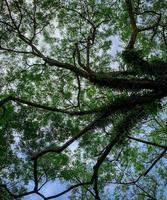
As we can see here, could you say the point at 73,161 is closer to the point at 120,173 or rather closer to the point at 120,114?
the point at 120,173

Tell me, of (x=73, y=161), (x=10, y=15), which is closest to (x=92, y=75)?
(x=10, y=15)

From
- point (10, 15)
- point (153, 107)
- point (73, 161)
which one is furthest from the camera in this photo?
point (73, 161)

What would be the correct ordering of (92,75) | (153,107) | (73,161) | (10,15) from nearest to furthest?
1. (153,107)
2. (92,75)
3. (10,15)
4. (73,161)

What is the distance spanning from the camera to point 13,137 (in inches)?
679

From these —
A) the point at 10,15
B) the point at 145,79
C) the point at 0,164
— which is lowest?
the point at 145,79

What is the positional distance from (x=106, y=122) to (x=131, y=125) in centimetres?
51

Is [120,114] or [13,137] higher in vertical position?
[13,137]

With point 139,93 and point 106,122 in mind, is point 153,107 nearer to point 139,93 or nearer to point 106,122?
point 139,93

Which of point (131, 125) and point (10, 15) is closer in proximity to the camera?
point (131, 125)

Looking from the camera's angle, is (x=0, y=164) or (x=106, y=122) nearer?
(x=106, y=122)

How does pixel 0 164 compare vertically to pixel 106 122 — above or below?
above

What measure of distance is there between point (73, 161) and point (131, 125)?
14.2 m

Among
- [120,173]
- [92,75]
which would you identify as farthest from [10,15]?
[120,173]

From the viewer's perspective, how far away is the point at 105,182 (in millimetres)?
21891
